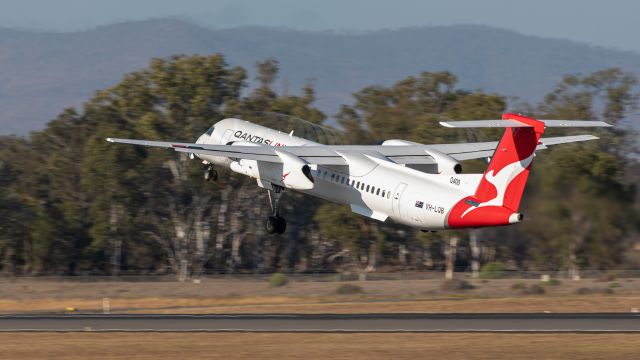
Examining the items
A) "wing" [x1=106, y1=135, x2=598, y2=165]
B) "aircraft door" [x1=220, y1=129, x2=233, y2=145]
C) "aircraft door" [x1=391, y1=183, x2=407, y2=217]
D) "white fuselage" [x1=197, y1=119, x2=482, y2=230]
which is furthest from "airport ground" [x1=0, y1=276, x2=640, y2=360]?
"aircraft door" [x1=220, y1=129, x2=233, y2=145]

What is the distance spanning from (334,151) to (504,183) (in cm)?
940

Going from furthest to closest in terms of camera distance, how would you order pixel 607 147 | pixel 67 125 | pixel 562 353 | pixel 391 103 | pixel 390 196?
pixel 391 103 < pixel 67 125 < pixel 607 147 < pixel 390 196 < pixel 562 353

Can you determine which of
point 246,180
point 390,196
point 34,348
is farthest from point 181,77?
point 34,348

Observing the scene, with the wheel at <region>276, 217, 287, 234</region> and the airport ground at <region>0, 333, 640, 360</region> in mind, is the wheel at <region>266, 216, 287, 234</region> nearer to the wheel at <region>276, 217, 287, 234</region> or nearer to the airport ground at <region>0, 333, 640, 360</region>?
the wheel at <region>276, 217, 287, 234</region>

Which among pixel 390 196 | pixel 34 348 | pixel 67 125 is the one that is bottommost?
pixel 34 348

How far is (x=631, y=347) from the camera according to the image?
30.3m

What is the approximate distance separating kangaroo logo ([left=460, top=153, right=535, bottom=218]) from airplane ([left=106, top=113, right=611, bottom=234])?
34 mm

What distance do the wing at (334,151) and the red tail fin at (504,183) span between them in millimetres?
5079

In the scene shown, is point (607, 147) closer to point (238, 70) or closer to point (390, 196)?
point (238, 70)

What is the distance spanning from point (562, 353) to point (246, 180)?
56105 millimetres

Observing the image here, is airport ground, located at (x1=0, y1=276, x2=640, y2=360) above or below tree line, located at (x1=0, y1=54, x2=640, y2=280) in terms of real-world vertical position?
below

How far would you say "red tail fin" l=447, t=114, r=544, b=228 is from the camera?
34969mm

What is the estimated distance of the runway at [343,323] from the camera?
116 ft

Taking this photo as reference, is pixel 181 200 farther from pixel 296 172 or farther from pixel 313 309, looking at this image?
pixel 296 172
